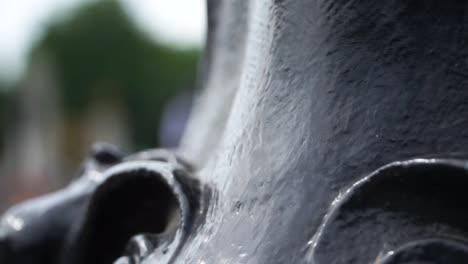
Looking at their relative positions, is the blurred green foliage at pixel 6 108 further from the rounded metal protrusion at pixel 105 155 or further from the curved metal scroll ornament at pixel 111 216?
the curved metal scroll ornament at pixel 111 216

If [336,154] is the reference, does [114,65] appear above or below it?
below

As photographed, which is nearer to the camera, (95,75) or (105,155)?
(105,155)

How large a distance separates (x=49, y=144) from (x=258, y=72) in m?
29.1

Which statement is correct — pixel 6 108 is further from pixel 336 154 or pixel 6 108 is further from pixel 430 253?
pixel 430 253

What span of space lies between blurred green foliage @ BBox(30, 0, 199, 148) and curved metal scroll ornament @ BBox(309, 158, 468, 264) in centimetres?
3812

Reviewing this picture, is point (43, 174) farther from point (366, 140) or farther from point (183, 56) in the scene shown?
point (183, 56)

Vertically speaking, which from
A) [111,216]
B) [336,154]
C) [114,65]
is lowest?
[114,65]

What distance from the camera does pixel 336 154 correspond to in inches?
52.1

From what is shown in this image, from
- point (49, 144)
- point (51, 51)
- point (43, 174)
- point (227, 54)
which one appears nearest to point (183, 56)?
point (51, 51)

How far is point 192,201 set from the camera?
1442 mm

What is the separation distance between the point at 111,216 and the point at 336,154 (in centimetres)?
43

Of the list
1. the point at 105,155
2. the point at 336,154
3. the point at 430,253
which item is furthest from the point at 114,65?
the point at 430,253

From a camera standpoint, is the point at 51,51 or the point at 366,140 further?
the point at 51,51

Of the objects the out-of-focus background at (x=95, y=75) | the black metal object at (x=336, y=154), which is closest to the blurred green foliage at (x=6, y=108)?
the out-of-focus background at (x=95, y=75)
